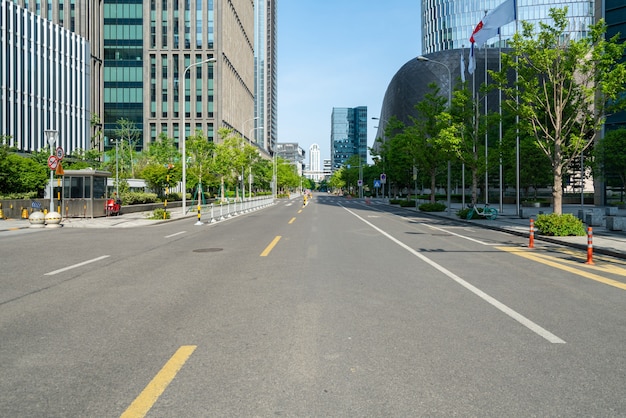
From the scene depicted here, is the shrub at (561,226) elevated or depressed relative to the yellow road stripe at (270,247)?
elevated

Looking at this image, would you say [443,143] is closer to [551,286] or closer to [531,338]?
[551,286]

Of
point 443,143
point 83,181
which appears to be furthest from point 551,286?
point 83,181

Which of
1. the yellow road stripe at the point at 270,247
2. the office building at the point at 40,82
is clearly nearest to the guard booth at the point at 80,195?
the yellow road stripe at the point at 270,247

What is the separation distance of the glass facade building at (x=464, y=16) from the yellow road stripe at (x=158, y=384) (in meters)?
112

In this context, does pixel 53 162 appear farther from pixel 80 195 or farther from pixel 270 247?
pixel 270 247

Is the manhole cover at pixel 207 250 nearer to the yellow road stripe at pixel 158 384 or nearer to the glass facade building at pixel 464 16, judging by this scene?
the yellow road stripe at pixel 158 384

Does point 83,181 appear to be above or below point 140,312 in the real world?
above

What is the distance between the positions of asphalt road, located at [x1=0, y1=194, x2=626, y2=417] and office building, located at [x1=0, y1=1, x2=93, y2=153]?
Result: 150 feet

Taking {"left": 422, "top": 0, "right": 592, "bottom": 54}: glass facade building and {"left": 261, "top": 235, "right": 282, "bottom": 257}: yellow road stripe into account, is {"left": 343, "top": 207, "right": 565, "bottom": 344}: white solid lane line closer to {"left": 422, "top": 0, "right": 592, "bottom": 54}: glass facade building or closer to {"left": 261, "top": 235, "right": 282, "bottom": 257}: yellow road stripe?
{"left": 261, "top": 235, "right": 282, "bottom": 257}: yellow road stripe

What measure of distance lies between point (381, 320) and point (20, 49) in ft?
198

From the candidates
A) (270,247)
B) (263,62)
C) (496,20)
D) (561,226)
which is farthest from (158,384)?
(263,62)

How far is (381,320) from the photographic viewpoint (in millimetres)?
5727

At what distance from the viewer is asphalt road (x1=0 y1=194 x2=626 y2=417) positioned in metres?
3.52

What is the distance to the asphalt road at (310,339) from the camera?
11.6 ft
